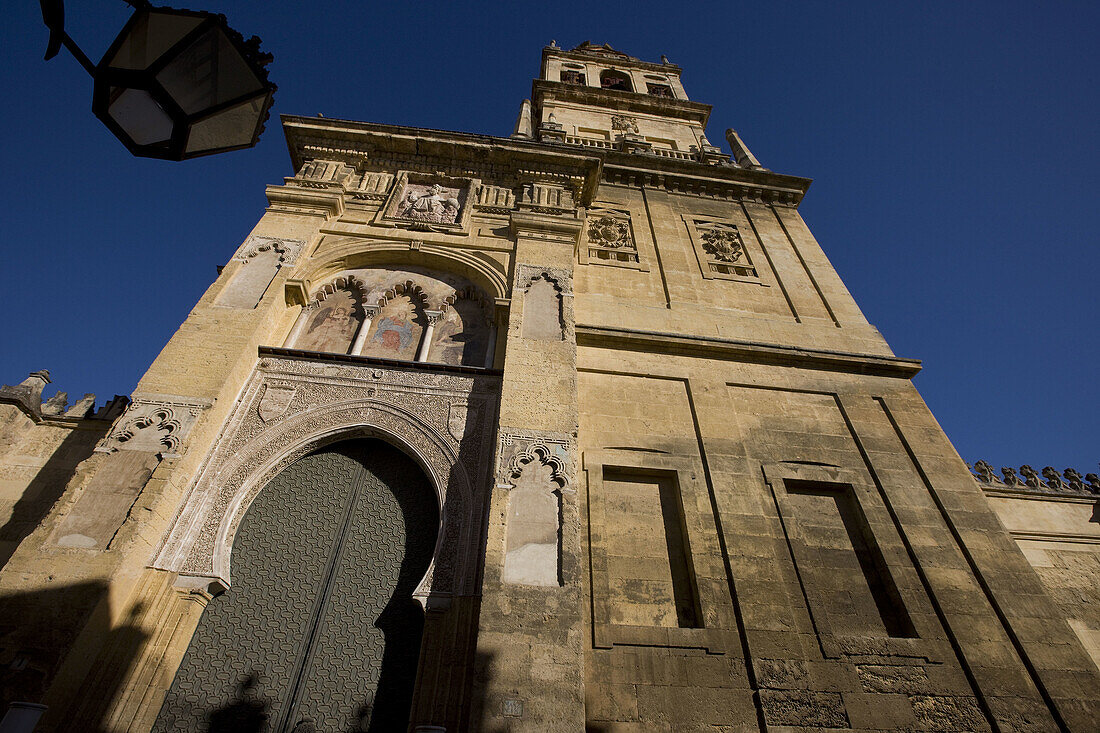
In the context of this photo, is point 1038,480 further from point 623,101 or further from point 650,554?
point 623,101

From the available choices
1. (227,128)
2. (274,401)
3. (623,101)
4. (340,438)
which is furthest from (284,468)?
(623,101)

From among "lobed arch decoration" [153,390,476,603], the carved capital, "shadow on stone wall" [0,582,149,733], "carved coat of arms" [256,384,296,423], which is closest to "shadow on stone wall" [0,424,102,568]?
the carved capital

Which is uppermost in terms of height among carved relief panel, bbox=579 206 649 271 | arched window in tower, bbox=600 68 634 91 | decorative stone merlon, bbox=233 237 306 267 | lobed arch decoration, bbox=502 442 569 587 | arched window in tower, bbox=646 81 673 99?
arched window in tower, bbox=600 68 634 91

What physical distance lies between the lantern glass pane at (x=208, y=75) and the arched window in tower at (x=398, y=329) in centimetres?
474

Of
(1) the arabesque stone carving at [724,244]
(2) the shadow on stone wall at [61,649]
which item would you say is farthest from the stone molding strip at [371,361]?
(1) the arabesque stone carving at [724,244]

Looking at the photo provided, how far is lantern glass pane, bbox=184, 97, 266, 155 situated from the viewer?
2566 mm

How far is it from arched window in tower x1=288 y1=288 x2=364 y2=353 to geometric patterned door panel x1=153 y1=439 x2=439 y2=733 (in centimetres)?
175

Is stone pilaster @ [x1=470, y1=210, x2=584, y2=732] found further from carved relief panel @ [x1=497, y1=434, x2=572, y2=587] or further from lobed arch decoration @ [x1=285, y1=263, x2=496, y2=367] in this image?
lobed arch decoration @ [x1=285, y1=263, x2=496, y2=367]

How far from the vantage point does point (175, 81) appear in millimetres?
2404

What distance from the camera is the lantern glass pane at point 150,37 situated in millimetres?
2295

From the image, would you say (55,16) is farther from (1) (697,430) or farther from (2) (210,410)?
(1) (697,430)

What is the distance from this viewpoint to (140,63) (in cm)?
233

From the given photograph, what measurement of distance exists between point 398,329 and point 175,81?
543 cm

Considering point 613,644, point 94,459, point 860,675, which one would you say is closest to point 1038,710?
point 860,675
